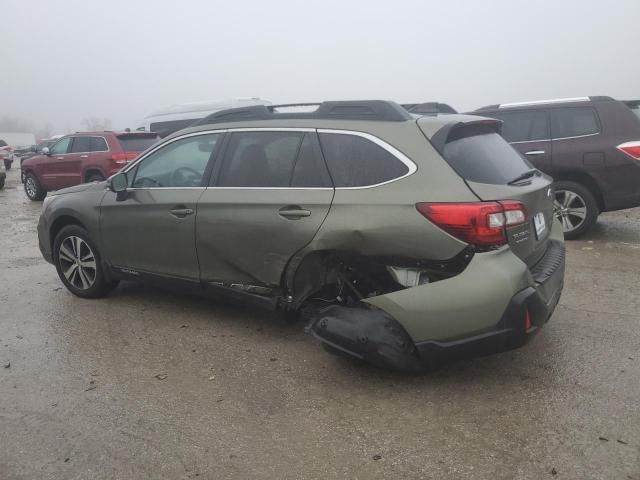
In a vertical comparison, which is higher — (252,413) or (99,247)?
(99,247)

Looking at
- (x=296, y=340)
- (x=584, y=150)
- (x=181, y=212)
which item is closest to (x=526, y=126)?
(x=584, y=150)

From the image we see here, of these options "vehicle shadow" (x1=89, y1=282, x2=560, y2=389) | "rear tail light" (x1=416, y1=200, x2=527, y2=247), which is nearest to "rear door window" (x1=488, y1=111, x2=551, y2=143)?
"vehicle shadow" (x1=89, y1=282, x2=560, y2=389)

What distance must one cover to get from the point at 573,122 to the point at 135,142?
8.96 meters

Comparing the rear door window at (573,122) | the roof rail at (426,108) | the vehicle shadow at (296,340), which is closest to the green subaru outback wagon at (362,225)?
the vehicle shadow at (296,340)

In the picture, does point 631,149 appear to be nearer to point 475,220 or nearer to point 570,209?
point 570,209

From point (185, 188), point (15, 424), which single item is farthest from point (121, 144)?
point (15, 424)

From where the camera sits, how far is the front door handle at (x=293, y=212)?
3623 millimetres

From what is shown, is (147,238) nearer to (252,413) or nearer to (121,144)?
(252,413)

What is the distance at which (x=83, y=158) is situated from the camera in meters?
12.7

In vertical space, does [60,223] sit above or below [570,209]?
above

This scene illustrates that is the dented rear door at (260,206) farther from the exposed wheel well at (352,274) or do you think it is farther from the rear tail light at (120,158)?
the rear tail light at (120,158)

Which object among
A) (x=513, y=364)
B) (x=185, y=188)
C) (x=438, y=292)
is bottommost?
(x=513, y=364)

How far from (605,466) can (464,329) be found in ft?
3.01

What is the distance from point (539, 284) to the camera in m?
3.25
